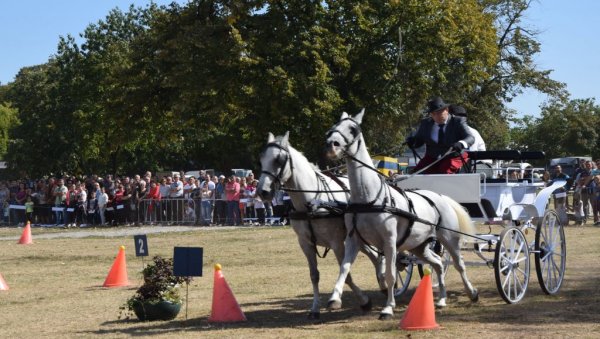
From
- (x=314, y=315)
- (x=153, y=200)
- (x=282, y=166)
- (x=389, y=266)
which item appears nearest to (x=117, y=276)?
(x=314, y=315)

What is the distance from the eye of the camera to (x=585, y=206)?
27.9m

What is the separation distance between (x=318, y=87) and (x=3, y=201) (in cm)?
1725

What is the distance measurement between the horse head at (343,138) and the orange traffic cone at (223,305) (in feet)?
6.96

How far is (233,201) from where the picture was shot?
102 feet

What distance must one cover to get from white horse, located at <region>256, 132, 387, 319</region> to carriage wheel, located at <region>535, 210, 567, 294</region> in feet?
7.76

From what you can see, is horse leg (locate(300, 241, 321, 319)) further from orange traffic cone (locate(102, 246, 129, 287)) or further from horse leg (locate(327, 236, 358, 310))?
orange traffic cone (locate(102, 246, 129, 287))

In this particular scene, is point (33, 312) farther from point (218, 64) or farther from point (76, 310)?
point (218, 64)

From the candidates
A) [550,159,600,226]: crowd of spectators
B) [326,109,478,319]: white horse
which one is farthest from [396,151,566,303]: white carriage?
[550,159,600,226]: crowd of spectators

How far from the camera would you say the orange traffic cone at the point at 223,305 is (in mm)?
10844

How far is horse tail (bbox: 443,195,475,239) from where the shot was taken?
11.7m

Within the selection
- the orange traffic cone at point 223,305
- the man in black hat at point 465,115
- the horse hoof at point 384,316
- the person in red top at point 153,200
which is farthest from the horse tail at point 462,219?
the person in red top at point 153,200

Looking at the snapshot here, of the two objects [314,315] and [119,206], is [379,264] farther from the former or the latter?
[119,206]

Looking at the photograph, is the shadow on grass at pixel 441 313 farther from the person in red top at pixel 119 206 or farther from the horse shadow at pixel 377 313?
the person in red top at pixel 119 206

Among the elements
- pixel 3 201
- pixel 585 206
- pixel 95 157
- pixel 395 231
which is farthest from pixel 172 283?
pixel 95 157
